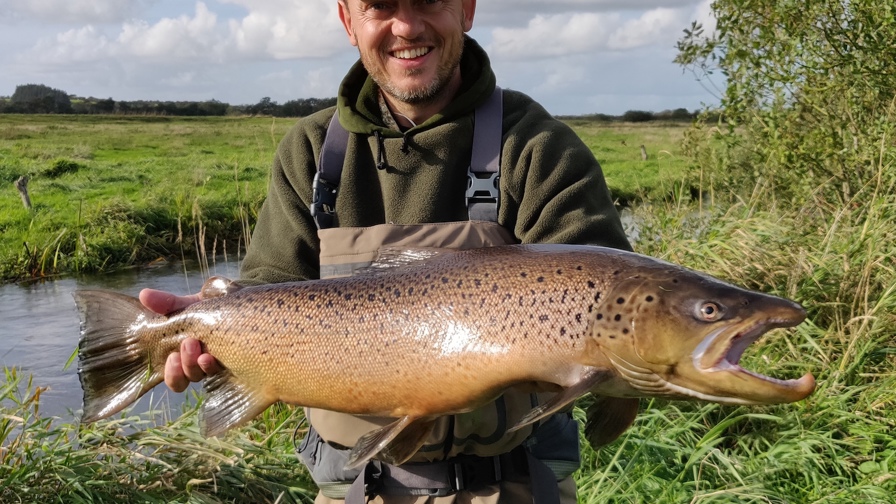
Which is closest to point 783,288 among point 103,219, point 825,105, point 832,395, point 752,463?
point 832,395

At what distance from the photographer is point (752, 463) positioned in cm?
400

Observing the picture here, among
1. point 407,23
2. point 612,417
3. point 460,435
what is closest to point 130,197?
point 407,23

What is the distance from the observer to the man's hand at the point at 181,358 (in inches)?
104

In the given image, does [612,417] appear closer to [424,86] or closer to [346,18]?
[424,86]

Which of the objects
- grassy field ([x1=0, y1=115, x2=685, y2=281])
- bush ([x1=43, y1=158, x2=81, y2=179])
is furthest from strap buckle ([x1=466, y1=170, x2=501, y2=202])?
bush ([x1=43, y1=158, x2=81, y2=179])

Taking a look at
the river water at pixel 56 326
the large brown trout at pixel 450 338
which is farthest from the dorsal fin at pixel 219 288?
the river water at pixel 56 326

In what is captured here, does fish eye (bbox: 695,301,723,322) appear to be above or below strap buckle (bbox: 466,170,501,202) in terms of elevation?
below

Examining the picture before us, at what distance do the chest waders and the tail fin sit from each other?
1.98ft

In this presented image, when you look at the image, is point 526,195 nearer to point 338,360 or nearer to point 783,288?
point 338,360

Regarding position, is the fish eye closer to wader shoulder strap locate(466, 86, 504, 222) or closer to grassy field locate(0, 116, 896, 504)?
wader shoulder strap locate(466, 86, 504, 222)

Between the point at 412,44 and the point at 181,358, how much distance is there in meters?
1.37

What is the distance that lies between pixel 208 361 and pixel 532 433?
111 cm

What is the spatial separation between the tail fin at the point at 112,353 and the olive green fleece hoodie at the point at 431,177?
1.52 feet

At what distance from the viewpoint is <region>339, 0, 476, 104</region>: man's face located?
2.90 m
